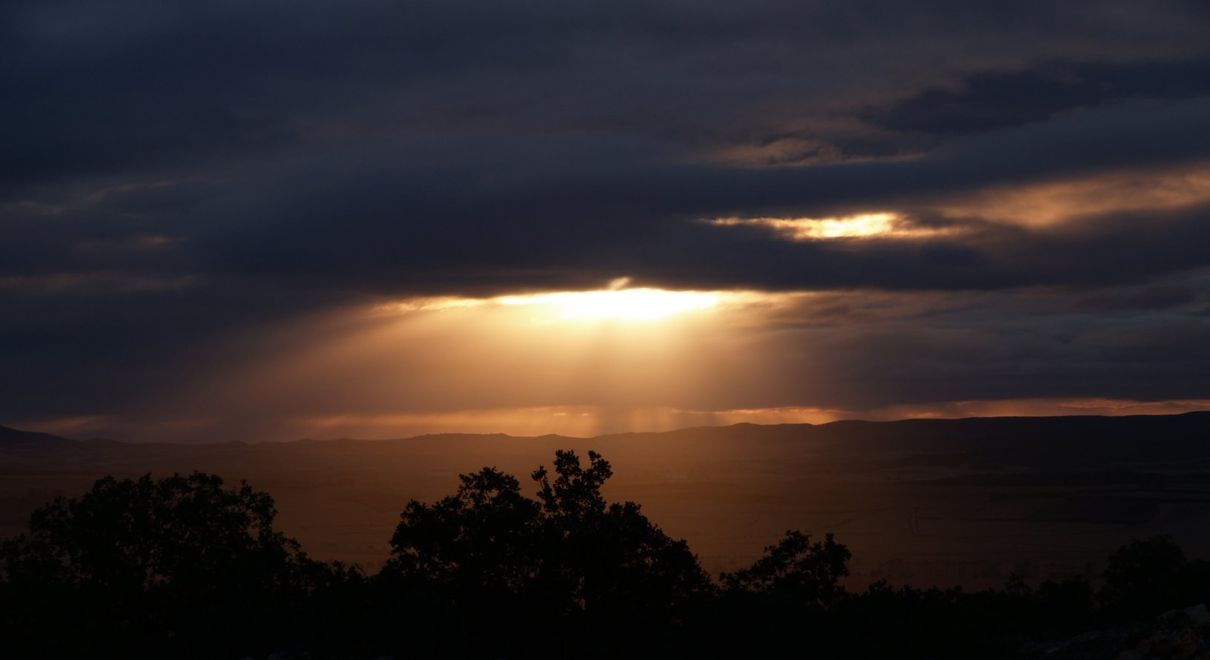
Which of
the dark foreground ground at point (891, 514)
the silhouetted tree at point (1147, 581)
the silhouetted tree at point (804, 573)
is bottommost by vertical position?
the dark foreground ground at point (891, 514)

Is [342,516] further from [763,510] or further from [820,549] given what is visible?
[820,549]

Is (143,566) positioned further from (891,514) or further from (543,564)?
(891,514)

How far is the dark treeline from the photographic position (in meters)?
34.9

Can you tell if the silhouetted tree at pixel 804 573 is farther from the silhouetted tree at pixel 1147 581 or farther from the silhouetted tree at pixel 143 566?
the silhouetted tree at pixel 143 566

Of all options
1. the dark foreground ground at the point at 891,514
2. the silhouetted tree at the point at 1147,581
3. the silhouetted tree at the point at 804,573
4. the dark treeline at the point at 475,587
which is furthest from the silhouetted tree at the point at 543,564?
the dark foreground ground at the point at 891,514

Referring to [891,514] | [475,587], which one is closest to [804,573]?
[475,587]

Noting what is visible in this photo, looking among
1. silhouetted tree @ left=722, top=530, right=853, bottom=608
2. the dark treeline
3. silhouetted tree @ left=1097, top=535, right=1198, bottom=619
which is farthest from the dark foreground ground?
the dark treeline

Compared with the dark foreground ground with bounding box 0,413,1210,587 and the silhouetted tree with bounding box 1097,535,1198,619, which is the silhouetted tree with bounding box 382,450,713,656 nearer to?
the silhouetted tree with bounding box 1097,535,1198,619

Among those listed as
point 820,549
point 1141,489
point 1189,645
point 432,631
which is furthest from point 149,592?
point 1141,489

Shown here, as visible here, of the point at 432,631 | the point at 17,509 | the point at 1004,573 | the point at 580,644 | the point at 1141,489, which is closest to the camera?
the point at 432,631

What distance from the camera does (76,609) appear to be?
122 feet

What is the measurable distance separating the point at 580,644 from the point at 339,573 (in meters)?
8.29

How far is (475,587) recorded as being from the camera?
126ft

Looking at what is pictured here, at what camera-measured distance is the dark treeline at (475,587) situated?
34.9m
